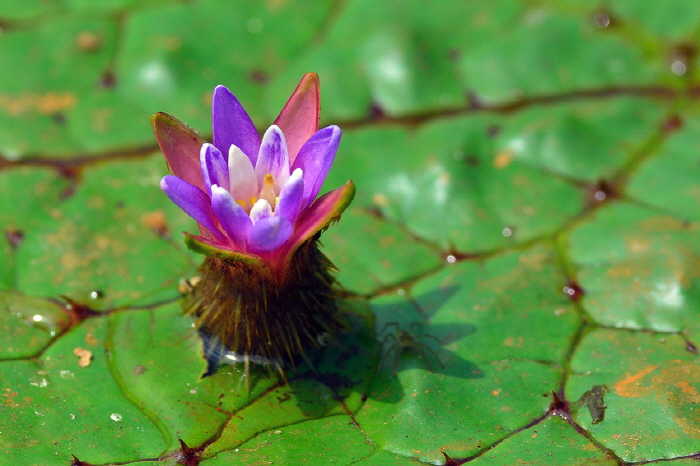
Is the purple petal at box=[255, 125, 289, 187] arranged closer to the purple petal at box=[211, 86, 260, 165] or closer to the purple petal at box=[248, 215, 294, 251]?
the purple petal at box=[211, 86, 260, 165]

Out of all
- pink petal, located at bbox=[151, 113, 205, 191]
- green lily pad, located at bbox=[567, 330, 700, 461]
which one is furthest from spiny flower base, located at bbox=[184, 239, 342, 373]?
green lily pad, located at bbox=[567, 330, 700, 461]

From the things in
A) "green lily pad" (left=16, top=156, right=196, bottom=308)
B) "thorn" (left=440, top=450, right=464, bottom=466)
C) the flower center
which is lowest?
"thorn" (left=440, top=450, right=464, bottom=466)

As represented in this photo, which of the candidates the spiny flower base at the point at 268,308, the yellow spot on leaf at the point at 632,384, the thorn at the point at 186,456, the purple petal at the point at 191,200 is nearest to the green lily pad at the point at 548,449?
the yellow spot on leaf at the point at 632,384

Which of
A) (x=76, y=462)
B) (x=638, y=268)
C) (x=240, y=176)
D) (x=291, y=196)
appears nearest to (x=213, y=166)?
(x=240, y=176)

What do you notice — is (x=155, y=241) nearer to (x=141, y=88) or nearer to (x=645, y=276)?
(x=141, y=88)

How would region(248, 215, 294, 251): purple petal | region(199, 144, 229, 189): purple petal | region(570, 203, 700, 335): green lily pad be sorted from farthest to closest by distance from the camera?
region(570, 203, 700, 335): green lily pad, region(199, 144, 229, 189): purple petal, region(248, 215, 294, 251): purple petal

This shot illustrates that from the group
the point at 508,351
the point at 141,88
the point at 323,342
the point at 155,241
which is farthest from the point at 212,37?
the point at 508,351
